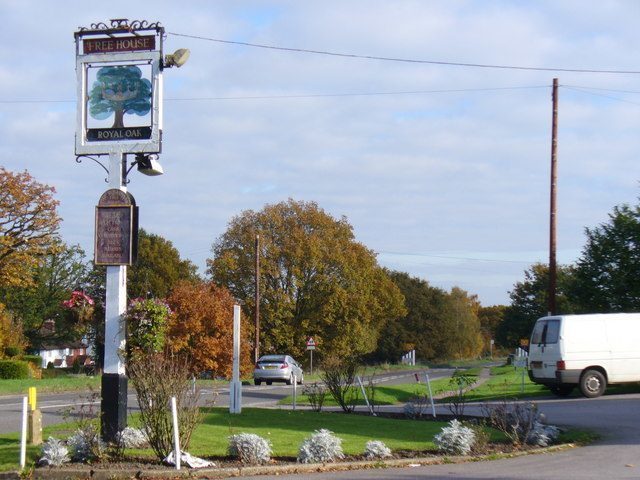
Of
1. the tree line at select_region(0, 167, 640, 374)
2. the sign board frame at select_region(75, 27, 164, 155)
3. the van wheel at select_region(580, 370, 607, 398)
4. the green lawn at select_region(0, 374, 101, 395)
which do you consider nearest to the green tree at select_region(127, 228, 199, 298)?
the tree line at select_region(0, 167, 640, 374)

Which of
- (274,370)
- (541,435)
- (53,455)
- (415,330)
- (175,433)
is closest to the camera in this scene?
(175,433)

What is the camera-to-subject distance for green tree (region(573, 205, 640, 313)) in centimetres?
2984


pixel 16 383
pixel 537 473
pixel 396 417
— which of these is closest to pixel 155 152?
pixel 537 473

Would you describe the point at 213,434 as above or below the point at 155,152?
below

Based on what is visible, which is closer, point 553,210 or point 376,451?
point 376,451

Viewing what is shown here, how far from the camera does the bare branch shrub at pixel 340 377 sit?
20500 millimetres

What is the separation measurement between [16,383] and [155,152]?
24.8 m

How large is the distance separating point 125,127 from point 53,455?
16.9 ft

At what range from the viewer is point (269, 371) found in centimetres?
4047

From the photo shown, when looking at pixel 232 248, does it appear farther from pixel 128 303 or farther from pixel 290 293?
pixel 128 303

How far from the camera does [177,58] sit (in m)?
13.8

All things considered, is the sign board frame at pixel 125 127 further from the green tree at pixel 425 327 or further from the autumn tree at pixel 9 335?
the green tree at pixel 425 327

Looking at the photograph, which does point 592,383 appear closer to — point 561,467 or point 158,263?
point 561,467

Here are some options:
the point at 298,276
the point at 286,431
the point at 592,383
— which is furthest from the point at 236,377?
the point at 298,276
